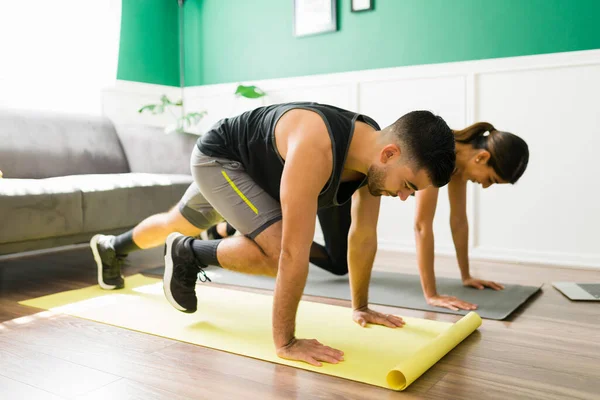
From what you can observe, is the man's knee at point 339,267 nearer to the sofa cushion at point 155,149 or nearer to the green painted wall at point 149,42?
the sofa cushion at point 155,149

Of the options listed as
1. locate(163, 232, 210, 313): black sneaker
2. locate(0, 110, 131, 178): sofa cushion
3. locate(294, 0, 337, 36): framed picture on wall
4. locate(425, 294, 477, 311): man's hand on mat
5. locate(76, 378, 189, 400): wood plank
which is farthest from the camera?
locate(294, 0, 337, 36): framed picture on wall

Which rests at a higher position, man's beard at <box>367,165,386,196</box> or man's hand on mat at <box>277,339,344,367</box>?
man's beard at <box>367,165,386,196</box>

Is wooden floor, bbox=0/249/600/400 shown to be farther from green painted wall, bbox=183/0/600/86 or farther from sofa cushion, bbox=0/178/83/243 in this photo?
green painted wall, bbox=183/0/600/86

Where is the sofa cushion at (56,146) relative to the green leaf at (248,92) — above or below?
below

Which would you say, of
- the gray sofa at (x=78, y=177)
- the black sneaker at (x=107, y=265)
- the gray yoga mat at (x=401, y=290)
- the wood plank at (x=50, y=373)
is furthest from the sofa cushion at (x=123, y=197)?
the wood plank at (x=50, y=373)

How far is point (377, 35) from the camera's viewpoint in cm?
344

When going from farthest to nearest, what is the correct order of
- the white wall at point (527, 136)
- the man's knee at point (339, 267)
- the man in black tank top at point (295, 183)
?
the white wall at point (527, 136), the man's knee at point (339, 267), the man in black tank top at point (295, 183)

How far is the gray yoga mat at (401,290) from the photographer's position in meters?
2.04

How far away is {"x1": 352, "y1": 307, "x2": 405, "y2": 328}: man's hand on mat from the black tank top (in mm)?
401

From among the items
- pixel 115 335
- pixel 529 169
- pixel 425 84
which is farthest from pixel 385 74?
pixel 115 335

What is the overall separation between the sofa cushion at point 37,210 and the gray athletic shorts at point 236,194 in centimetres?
86

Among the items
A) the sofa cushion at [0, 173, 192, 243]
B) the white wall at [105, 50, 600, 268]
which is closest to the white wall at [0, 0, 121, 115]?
the sofa cushion at [0, 173, 192, 243]

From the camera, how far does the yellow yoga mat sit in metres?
1.42

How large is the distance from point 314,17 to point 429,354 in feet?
9.03
